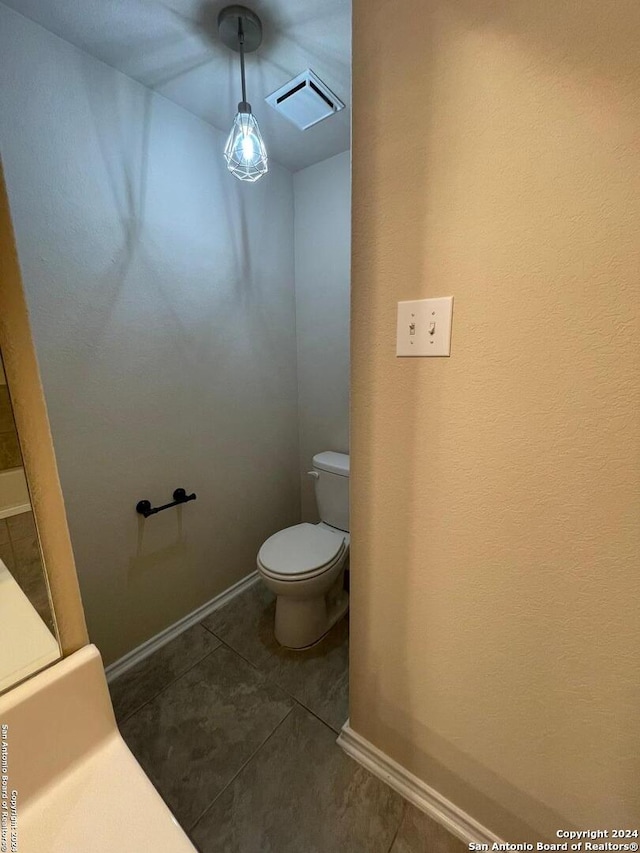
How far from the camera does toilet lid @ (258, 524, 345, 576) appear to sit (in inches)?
58.1

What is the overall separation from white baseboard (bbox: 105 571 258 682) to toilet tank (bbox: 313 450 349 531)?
612 millimetres

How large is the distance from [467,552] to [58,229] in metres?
1.58

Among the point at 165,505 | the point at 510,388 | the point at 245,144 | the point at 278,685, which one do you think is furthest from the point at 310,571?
the point at 245,144

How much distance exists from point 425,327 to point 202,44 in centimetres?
130

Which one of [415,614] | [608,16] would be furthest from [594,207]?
[415,614]

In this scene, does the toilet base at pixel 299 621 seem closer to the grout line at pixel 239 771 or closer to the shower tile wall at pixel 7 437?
the grout line at pixel 239 771

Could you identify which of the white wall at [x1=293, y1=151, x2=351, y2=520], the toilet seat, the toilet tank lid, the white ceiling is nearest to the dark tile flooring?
the toilet seat

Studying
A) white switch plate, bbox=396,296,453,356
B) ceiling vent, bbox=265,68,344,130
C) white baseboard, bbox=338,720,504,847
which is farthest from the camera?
ceiling vent, bbox=265,68,344,130

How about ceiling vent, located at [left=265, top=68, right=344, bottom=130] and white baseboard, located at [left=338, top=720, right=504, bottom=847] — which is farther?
ceiling vent, located at [left=265, top=68, right=344, bottom=130]

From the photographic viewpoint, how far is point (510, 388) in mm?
689

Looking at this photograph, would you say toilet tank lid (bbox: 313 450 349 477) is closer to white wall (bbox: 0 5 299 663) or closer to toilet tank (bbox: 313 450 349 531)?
toilet tank (bbox: 313 450 349 531)

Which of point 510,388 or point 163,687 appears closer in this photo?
point 510,388

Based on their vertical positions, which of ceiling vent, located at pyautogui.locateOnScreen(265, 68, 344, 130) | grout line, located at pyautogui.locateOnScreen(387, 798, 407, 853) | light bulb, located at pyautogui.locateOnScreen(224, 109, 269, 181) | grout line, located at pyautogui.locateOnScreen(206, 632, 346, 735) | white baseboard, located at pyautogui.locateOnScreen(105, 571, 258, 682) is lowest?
grout line, located at pyautogui.locateOnScreen(206, 632, 346, 735)

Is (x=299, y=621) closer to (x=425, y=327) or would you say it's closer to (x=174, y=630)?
(x=174, y=630)
